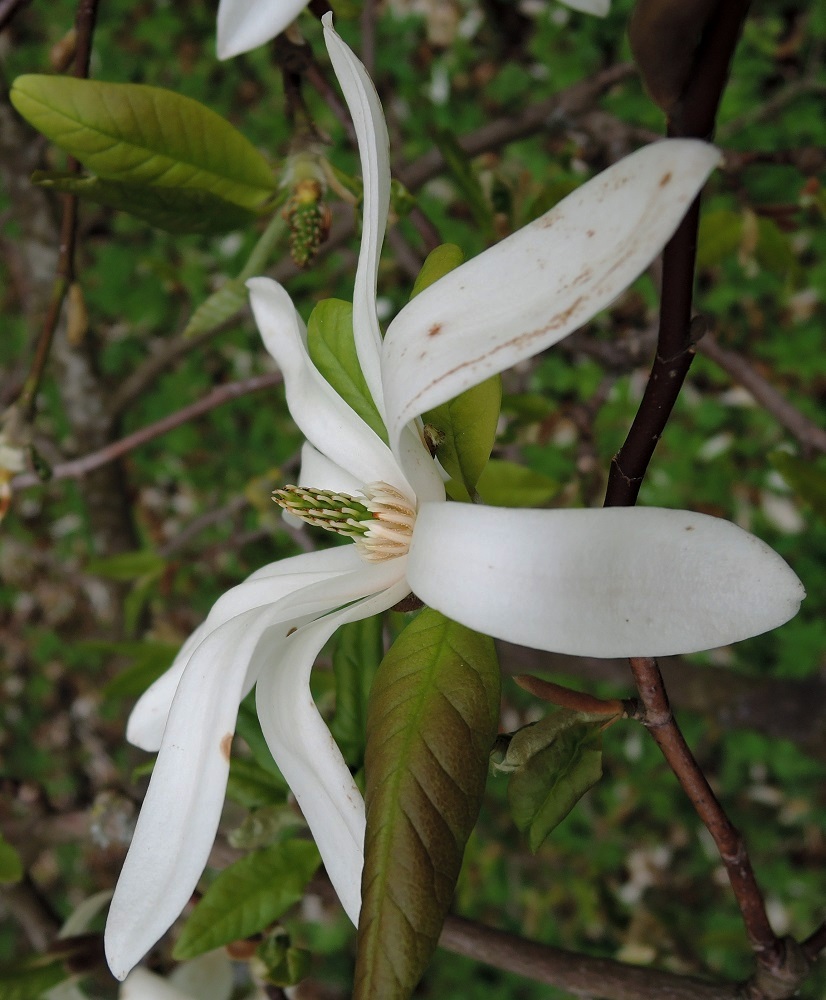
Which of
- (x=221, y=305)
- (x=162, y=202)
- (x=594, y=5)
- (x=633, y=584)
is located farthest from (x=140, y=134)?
(x=633, y=584)

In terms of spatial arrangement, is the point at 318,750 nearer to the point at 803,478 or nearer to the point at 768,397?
the point at 803,478

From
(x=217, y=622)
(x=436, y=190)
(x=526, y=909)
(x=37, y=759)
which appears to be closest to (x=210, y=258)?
(x=436, y=190)

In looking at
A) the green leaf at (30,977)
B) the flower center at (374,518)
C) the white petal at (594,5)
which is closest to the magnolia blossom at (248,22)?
the white petal at (594,5)

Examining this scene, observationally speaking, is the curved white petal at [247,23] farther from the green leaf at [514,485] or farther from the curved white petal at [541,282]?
the green leaf at [514,485]

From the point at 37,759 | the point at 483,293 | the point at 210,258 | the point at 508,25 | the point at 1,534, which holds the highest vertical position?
the point at 483,293

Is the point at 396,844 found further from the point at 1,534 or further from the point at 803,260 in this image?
the point at 1,534
